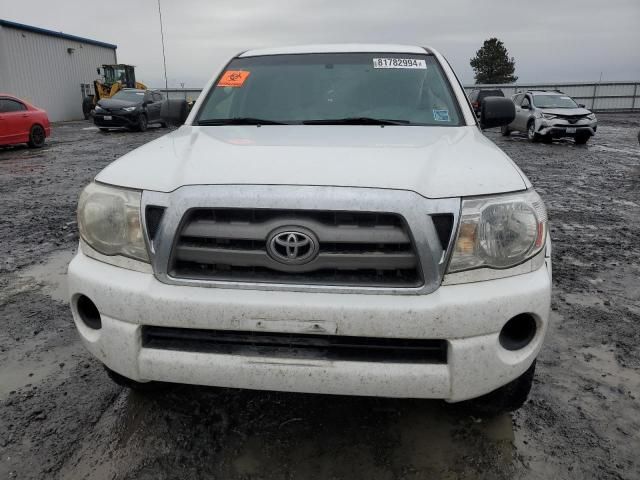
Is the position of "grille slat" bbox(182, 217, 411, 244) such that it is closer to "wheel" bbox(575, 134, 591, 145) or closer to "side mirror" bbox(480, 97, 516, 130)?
"side mirror" bbox(480, 97, 516, 130)

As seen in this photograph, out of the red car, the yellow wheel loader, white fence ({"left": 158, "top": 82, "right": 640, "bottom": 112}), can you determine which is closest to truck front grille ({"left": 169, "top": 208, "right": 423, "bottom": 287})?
the red car

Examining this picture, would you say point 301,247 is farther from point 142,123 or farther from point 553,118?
point 142,123

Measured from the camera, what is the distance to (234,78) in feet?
11.3

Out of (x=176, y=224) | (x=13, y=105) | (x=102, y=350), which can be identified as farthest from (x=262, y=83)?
(x=13, y=105)

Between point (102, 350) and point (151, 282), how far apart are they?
370 millimetres

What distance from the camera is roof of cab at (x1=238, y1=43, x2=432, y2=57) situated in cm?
350

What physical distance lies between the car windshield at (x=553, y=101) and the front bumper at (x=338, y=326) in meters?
15.6

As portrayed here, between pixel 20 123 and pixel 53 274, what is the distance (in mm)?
10971

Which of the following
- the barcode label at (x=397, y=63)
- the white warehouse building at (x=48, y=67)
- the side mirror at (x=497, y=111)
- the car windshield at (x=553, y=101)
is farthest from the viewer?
the white warehouse building at (x=48, y=67)

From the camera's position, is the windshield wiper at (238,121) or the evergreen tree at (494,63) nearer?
the windshield wiper at (238,121)

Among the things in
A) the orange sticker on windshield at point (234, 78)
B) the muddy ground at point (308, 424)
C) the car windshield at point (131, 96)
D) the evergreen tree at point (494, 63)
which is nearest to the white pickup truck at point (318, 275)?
the muddy ground at point (308, 424)

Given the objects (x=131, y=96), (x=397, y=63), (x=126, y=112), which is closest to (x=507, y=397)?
(x=397, y=63)

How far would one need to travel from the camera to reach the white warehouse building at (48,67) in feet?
79.9

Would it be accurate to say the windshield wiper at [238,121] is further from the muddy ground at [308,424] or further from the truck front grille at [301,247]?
the muddy ground at [308,424]
